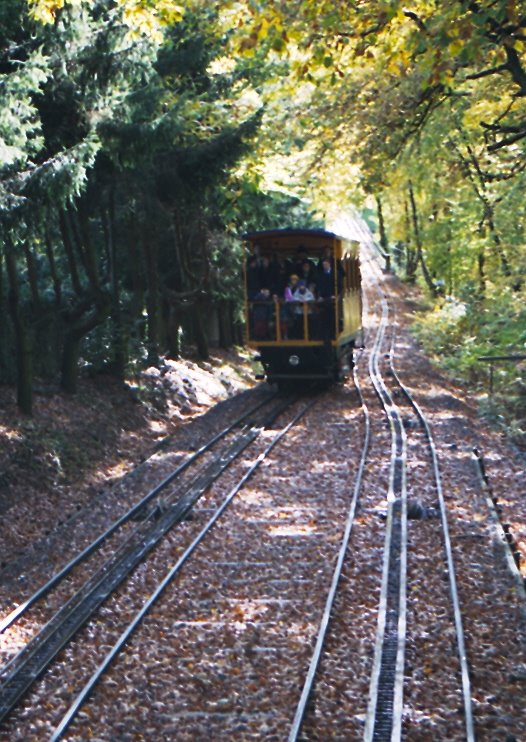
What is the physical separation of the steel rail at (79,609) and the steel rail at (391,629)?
2673mm

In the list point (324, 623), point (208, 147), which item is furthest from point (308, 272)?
point (324, 623)

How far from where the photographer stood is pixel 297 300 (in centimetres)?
2189

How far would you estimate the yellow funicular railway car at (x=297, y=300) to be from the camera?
2173 centimetres

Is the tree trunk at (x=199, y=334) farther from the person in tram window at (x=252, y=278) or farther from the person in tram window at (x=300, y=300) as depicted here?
the person in tram window at (x=300, y=300)

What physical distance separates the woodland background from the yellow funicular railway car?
3.62 ft

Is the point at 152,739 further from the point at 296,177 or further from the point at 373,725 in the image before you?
the point at 296,177

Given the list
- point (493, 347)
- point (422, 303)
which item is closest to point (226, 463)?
point (493, 347)

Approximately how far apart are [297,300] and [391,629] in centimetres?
1380

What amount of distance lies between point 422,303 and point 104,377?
32861mm

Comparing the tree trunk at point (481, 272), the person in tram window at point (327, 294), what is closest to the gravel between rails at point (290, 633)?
the person in tram window at point (327, 294)

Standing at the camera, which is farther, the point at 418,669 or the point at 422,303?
the point at 422,303

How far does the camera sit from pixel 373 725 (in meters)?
6.86

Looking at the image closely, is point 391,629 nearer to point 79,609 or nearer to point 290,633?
point 290,633

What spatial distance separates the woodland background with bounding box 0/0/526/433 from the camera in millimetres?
10180
